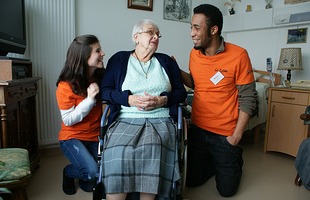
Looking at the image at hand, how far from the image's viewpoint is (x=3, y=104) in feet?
4.62

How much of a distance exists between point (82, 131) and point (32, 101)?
2.21 feet

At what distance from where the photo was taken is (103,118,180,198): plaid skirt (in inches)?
46.9

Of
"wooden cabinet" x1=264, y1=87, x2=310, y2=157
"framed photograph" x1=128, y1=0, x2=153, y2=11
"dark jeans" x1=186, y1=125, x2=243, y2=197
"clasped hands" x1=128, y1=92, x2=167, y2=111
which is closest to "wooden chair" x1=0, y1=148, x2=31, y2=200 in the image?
"clasped hands" x1=128, y1=92, x2=167, y2=111

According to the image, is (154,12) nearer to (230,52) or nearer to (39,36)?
(39,36)

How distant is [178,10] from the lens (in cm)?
327

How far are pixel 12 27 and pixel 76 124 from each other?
2.91 ft

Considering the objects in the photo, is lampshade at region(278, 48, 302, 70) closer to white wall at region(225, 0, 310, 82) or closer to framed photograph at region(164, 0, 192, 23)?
white wall at region(225, 0, 310, 82)

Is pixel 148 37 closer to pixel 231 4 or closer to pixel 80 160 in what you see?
pixel 80 160

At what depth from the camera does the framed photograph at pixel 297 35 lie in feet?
9.89

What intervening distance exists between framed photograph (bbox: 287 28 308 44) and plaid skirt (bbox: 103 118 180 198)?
264 centimetres

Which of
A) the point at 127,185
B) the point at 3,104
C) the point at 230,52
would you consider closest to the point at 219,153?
the point at 230,52

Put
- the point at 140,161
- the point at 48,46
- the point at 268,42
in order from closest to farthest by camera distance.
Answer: the point at 140,161 → the point at 48,46 → the point at 268,42

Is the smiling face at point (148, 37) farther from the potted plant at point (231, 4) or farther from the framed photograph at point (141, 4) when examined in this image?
the potted plant at point (231, 4)

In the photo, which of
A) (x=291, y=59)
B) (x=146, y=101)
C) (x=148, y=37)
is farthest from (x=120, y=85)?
(x=291, y=59)
